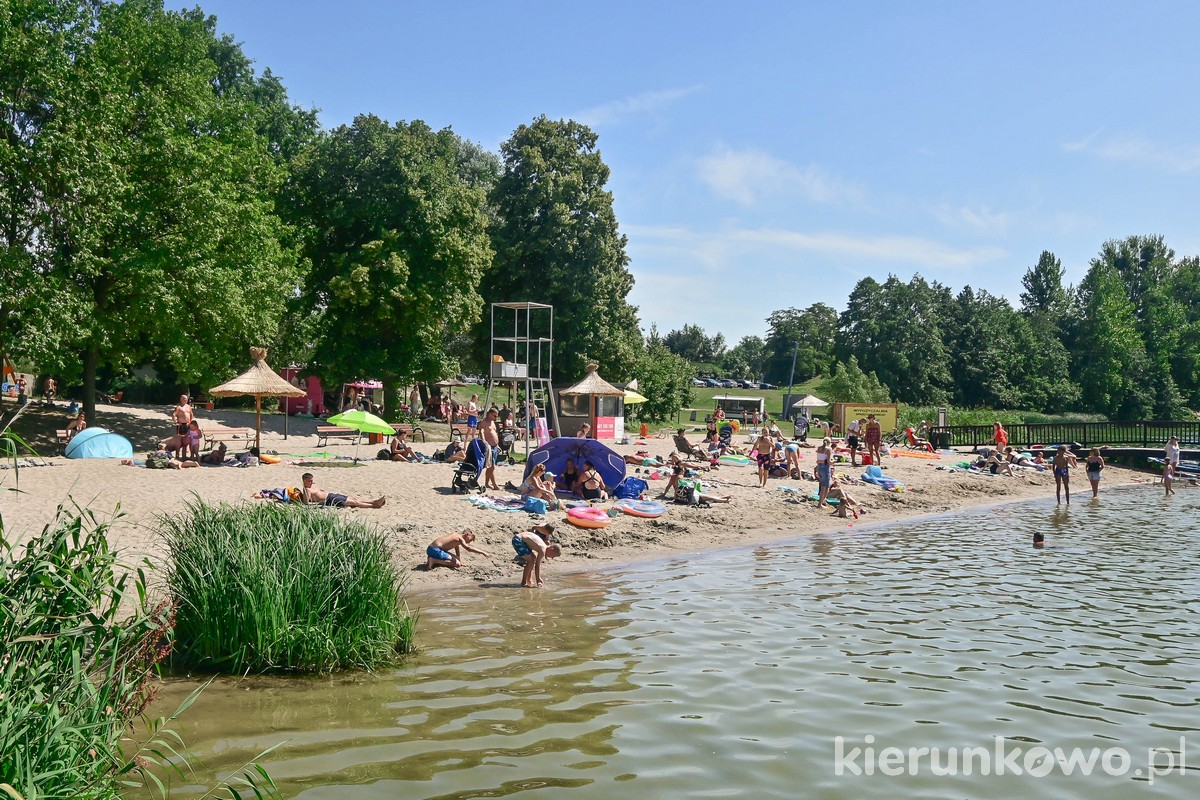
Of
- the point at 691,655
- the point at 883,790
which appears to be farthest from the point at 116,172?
the point at 883,790

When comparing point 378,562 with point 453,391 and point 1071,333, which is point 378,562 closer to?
point 453,391

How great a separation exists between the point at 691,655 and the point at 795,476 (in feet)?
56.6

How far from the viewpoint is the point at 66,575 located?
5.53m

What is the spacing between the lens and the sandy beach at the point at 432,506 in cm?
1438

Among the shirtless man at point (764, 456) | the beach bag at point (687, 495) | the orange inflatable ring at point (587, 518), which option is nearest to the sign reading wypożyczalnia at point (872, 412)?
the shirtless man at point (764, 456)

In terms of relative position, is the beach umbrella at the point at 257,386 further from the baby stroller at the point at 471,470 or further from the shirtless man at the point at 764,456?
the shirtless man at the point at 764,456

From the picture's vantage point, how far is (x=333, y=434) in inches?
1190

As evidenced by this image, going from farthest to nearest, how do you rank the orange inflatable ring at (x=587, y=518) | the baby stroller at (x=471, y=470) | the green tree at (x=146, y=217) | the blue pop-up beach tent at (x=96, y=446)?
the green tree at (x=146, y=217), the blue pop-up beach tent at (x=96, y=446), the baby stroller at (x=471, y=470), the orange inflatable ring at (x=587, y=518)

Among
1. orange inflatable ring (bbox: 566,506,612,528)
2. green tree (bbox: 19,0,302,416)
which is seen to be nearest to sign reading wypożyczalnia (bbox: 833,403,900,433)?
green tree (bbox: 19,0,302,416)

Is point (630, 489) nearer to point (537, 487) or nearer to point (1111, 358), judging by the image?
point (537, 487)

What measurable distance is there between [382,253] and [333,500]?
2010 cm

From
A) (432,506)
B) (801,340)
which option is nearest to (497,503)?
(432,506)

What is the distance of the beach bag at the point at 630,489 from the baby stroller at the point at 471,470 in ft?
10.1

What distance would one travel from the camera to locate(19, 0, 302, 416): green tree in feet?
79.1
